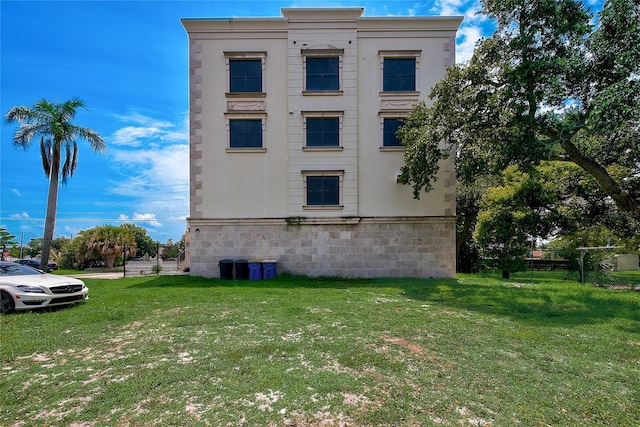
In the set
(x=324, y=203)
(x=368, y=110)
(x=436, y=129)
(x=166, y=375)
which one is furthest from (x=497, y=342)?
(x=368, y=110)

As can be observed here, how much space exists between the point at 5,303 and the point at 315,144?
1170cm

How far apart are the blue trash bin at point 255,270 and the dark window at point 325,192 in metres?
3.58

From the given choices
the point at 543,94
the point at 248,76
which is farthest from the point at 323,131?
the point at 543,94

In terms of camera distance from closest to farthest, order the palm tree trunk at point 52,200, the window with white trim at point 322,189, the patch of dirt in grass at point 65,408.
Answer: the patch of dirt in grass at point 65,408 < the window with white trim at point 322,189 < the palm tree trunk at point 52,200

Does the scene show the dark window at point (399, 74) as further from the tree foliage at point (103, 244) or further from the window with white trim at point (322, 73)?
the tree foliage at point (103, 244)

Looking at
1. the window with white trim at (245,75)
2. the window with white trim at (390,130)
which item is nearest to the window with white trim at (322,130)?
the window with white trim at (390,130)

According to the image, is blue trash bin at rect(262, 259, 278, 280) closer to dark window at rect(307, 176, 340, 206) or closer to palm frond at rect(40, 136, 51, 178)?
dark window at rect(307, 176, 340, 206)

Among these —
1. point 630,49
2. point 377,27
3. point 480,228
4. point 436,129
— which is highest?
point 377,27

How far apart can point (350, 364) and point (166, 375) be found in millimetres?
2301

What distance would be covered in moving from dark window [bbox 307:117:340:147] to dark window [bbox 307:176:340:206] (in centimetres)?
164

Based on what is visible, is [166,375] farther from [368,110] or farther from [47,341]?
[368,110]

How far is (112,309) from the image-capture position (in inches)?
299

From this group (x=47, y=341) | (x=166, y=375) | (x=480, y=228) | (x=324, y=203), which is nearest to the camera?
(x=166, y=375)

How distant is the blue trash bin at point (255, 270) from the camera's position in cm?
1416
